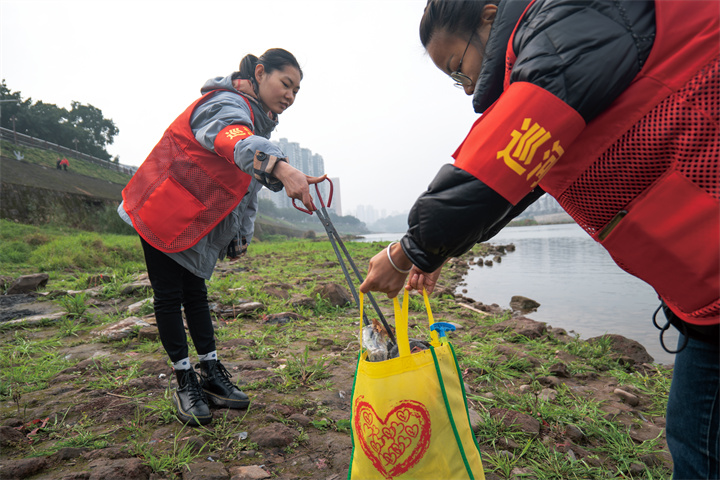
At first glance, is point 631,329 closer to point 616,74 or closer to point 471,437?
point 471,437

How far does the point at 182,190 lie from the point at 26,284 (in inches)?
176

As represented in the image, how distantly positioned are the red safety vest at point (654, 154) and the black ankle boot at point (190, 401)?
1763 mm

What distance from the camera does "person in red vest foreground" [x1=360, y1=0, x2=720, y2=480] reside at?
0.70 m

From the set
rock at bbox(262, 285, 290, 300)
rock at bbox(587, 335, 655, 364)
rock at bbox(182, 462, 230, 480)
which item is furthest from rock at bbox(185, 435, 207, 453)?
rock at bbox(587, 335, 655, 364)

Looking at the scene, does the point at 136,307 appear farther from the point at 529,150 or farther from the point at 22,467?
the point at 529,150

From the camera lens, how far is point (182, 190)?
1.86m

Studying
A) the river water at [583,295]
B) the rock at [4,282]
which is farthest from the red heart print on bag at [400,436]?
the rock at [4,282]

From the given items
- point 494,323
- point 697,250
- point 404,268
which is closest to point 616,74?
point 697,250

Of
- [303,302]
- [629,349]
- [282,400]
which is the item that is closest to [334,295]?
[303,302]

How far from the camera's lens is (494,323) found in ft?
11.8

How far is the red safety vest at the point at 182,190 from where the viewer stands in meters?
1.85

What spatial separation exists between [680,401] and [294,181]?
1.37 m

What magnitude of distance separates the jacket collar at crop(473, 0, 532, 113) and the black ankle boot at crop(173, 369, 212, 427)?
183 centimetres

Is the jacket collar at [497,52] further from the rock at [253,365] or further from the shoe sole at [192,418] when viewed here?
the rock at [253,365]
